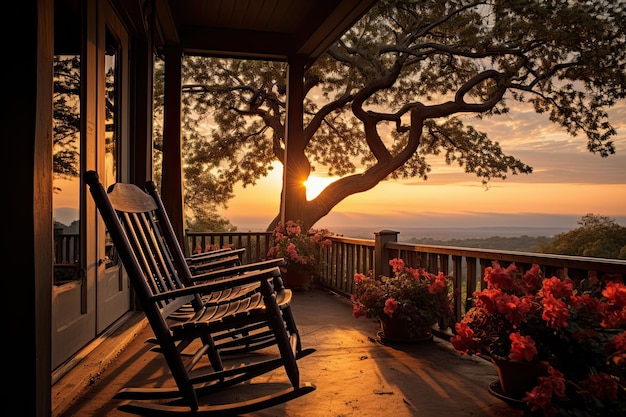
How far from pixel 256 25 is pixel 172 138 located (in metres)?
1.37

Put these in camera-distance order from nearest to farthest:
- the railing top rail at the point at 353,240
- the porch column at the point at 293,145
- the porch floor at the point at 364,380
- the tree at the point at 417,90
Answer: the porch floor at the point at 364,380 → the railing top rail at the point at 353,240 → the porch column at the point at 293,145 → the tree at the point at 417,90

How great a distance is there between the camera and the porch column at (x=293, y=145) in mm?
5602

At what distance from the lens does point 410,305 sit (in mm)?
3225

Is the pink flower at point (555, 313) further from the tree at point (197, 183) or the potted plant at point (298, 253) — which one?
the tree at point (197, 183)

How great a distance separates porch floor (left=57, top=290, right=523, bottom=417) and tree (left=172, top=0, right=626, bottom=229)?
18.1 feet

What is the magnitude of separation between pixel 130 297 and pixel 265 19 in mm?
2810

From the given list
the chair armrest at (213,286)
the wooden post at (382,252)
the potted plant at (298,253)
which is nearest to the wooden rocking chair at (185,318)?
the chair armrest at (213,286)

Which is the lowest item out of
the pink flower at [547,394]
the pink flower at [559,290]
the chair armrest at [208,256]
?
the pink flower at [547,394]

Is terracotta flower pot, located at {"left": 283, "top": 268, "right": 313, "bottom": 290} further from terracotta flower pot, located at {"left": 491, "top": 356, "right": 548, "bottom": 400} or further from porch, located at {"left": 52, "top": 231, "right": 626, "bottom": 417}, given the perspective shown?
terracotta flower pot, located at {"left": 491, "top": 356, "right": 548, "bottom": 400}

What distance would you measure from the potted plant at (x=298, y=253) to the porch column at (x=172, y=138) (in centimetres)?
122

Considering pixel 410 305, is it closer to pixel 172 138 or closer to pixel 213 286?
pixel 213 286

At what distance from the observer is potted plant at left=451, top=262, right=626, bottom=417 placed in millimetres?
1769

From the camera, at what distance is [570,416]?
5.80 feet

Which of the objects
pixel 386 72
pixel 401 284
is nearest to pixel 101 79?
pixel 401 284
